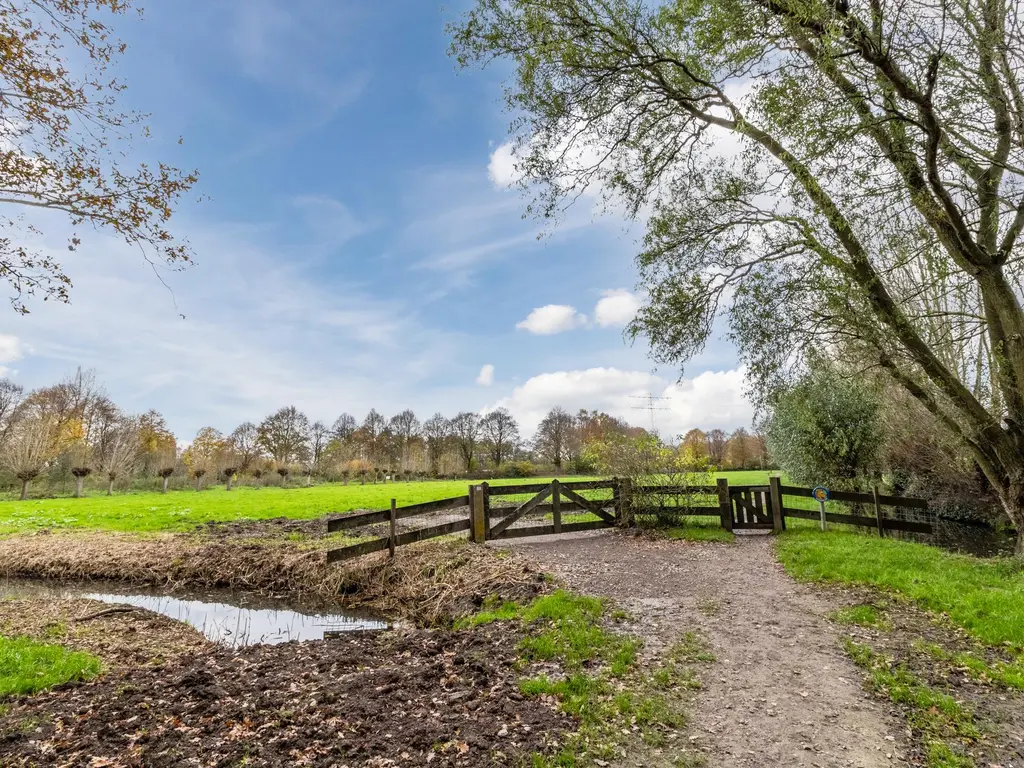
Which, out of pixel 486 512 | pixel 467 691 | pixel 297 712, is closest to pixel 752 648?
pixel 467 691

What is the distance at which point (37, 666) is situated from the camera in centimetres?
566

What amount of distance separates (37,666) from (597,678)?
245 inches

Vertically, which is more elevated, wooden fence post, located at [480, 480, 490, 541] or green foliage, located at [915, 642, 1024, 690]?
wooden fence post, located at [480, 480, 490, 541]

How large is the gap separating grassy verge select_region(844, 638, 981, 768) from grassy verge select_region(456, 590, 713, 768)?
61.2 inches

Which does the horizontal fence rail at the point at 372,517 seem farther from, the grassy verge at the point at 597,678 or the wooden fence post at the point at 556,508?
the grassy verge at the point at 597,678

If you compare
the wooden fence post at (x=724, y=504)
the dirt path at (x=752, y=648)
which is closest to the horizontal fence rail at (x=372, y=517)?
the dirt path at (x=752, y=648)

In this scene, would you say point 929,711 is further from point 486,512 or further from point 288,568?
point 288,568

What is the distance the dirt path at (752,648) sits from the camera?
3.80 m

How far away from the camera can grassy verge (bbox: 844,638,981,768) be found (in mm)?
3640

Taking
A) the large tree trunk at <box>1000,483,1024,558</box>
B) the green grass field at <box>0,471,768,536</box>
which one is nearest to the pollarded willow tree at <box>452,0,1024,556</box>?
the large tree trunk at <box>1000,483,1024,558</box>

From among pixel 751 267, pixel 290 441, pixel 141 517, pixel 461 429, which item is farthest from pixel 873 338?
pixel 461 429

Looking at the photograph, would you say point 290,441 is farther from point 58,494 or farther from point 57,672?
point 57,672

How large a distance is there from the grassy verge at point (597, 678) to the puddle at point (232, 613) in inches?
112

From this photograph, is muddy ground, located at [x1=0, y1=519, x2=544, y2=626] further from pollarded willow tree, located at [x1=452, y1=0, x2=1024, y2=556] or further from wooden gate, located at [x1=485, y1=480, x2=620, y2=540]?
Answer: pollarded willow tree, located at [x1=452, y1=0, x2=1024, y2=556]
